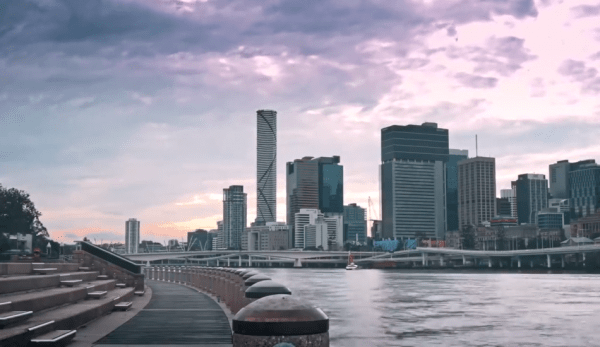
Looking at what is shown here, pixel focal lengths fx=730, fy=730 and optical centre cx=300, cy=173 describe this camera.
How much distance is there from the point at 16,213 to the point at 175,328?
10132cm

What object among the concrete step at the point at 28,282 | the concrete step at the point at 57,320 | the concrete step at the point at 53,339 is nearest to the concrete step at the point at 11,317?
the concrete step at the point at 57,320

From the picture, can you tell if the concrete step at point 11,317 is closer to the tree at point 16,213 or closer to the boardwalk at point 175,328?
the boardwalk at point 175,328

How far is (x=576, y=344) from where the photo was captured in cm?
2955

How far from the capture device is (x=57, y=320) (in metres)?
18.4

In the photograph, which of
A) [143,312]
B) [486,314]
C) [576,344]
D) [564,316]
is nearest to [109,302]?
[143,312]

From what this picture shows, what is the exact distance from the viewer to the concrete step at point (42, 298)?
17.4 metres

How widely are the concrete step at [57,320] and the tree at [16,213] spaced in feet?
281

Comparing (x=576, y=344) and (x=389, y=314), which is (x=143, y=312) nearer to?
(x=576, y=344)

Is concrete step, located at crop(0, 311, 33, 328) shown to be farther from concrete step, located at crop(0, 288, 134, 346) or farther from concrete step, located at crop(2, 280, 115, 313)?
concrete step, located at crop(2, 280, 115, 313)

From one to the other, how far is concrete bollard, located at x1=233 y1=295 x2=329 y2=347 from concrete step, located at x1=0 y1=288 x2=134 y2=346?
21.9 ft

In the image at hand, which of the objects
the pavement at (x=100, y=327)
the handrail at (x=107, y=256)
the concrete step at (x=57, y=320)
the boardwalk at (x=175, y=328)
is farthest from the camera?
the handrail at (x=107, y=256)

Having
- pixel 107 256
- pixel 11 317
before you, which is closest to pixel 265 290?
pixel 11 317

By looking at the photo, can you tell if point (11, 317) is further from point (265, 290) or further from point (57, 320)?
point (265, 290)

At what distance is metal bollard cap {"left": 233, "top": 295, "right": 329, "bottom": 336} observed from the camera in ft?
30.6
